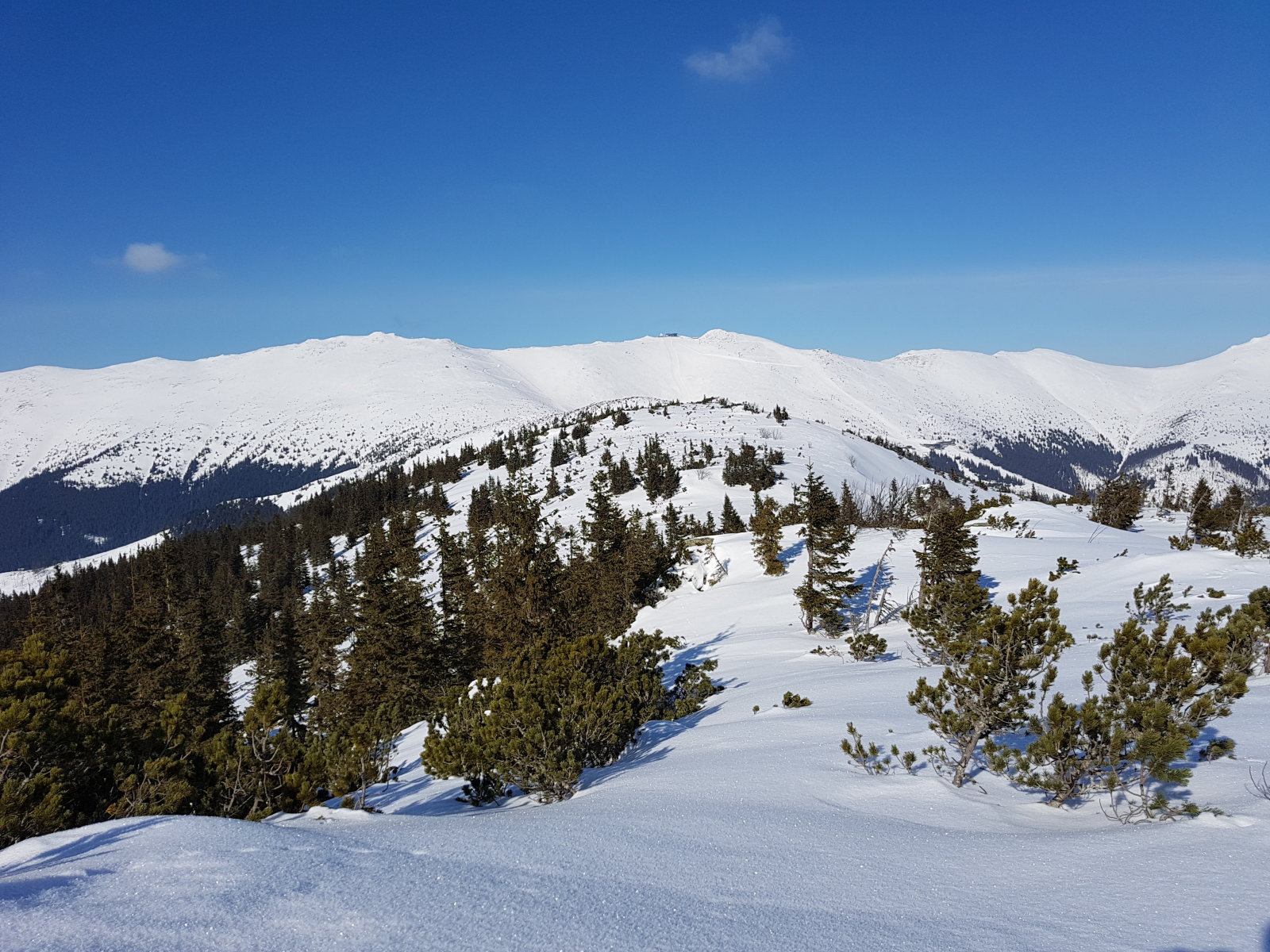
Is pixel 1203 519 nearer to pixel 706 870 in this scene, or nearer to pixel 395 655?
pixel 706 870

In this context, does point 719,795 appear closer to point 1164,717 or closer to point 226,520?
point 1164,717

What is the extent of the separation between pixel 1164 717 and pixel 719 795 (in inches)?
189

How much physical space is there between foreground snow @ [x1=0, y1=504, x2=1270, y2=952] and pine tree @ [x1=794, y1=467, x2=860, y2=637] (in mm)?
14960

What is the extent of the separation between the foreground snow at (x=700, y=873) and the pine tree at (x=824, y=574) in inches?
589

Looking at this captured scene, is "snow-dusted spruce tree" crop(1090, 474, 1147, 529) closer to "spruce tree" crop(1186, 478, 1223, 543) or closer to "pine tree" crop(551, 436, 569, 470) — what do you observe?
"spruce tree" crop(1186, 478, 1223, 543)

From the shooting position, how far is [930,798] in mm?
7305

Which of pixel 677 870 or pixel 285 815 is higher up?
pixel 677 870

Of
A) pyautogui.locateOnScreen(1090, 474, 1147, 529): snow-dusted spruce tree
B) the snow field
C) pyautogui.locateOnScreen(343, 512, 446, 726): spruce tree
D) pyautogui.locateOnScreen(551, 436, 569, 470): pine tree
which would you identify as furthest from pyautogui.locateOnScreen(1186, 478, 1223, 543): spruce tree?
pyautogui.locateOnScreen(551, 436, 569, 470): pine tree

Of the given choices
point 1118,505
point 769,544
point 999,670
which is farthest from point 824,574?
point 1118,505

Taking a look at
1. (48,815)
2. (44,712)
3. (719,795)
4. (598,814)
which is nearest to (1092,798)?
→ (719,795)

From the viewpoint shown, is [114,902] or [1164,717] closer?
[114,902]

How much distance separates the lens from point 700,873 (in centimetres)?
515

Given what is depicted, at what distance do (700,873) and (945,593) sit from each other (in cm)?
1187

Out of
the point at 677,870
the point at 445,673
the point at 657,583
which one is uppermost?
the point at 677,870
